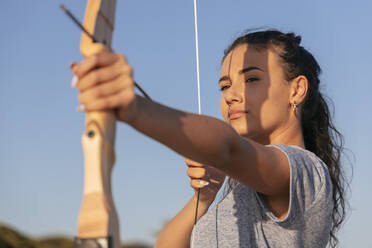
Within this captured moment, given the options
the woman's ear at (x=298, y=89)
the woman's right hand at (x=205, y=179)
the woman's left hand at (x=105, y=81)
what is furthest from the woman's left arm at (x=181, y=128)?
the woman's ear at (x=298, y=89)

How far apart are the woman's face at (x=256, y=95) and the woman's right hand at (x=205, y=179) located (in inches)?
8.8

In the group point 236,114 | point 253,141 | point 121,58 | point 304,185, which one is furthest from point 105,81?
point 236,114

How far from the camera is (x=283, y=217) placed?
1.75 m

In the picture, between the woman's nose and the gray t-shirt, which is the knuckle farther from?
the woman's nose

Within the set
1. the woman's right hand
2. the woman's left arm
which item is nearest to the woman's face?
the woman's right hand

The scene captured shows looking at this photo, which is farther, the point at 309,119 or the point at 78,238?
the point at 309,119

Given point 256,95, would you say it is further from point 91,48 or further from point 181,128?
point 91,48

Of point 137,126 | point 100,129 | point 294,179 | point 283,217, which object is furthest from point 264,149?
point 100,129

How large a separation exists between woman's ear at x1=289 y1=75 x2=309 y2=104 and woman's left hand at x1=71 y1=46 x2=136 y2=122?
3.87 ft

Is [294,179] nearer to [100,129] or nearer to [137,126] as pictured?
[137,126]

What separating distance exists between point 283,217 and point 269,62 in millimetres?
694

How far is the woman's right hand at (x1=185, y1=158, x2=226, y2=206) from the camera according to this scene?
199 cm

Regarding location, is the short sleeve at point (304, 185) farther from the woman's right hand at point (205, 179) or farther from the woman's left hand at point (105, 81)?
the woman's left hand at point (105, 81)

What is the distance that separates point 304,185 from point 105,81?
88cm
